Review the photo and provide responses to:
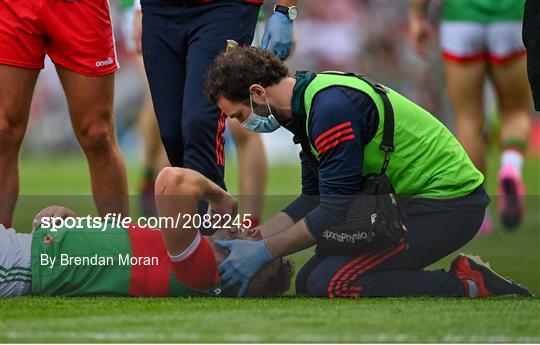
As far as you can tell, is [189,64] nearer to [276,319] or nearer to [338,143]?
[338,143]

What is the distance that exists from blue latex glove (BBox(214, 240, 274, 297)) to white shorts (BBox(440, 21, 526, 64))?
369 cm

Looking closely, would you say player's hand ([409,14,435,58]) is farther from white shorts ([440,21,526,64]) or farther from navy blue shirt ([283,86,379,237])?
navy blue shirt ([283,86,379,237])

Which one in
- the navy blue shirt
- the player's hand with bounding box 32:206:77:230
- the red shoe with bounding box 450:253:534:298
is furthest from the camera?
the player's hand with bounding box 32:206:77:230

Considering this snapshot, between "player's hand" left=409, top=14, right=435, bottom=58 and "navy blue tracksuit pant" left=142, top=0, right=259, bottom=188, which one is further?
"player's hand" left=409, top=14, right=435, bottom=58

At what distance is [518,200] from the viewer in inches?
349

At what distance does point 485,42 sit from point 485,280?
138 inches

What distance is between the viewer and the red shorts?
6402 mm

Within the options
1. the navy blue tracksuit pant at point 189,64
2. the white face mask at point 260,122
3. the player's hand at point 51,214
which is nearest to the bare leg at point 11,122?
the player's hand at point 51,214

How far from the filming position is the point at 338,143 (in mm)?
5559

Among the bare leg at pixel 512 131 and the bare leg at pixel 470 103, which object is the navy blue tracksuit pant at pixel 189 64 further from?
the bare leg at pixel 512 131

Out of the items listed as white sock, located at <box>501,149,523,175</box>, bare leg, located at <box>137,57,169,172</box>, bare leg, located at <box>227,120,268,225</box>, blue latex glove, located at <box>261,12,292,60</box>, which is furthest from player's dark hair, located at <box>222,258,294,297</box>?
bare leg, located at <box>137,57,169,172</box>

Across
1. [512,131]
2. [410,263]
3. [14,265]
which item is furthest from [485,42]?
[14,265]

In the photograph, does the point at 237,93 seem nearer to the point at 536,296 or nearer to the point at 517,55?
the point at 536,296

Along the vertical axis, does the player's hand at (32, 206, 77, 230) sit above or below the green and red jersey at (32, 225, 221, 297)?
above
